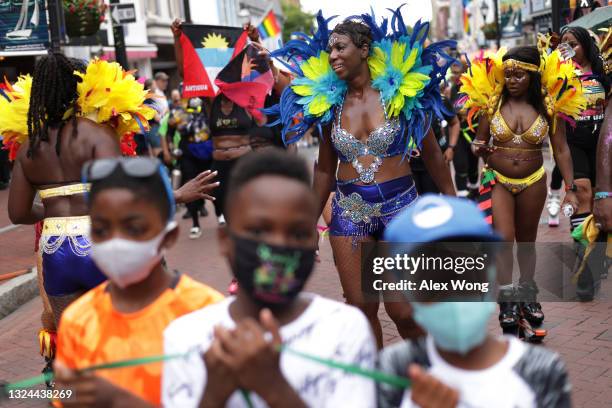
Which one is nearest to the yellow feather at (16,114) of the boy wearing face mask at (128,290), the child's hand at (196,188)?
the child's hand at (196,188)

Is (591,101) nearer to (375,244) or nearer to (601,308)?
(601,308)

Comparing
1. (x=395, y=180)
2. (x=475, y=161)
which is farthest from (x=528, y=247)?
(x=475, y=161)

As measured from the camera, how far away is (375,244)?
4883mm

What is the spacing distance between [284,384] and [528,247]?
4.47 meters

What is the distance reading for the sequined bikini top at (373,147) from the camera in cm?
486

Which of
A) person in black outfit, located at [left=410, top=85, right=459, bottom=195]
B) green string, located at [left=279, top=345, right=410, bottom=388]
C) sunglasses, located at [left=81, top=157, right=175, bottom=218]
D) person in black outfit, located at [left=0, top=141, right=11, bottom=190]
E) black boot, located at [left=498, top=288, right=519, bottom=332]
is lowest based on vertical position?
person in black outfit, located at [left=0, top=141, right=11, bottom=190]

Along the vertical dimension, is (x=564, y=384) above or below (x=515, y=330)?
above

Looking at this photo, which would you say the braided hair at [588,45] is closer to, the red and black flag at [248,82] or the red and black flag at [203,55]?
the red and black flag at [248,82]

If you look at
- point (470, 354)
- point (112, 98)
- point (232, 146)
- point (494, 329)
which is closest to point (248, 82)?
point (232, 146)

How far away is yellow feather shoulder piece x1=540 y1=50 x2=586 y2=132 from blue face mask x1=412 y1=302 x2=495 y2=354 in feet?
14.6

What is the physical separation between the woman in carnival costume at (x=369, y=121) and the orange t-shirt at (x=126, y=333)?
2.08 m

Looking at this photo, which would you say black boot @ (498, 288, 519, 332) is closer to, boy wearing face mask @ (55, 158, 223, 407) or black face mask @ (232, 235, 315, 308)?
boy wearing face mask @ (55, 158, 223, 407)

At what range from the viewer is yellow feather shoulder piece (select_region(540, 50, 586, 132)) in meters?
6.32

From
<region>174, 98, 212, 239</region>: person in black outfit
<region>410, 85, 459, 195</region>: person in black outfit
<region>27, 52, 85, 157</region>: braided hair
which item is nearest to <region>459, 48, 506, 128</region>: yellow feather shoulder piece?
<region>410, 85, 459, 195</region>: person in black outfit
